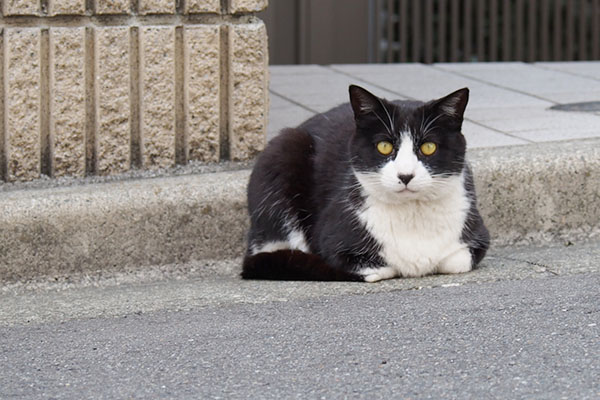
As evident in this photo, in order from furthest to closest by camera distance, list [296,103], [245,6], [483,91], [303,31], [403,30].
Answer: [403,30]
[303,31]
[483,91]
[296,103]
[245,6]

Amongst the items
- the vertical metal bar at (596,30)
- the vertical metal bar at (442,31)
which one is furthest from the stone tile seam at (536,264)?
the vertical metal bar at (596,30)

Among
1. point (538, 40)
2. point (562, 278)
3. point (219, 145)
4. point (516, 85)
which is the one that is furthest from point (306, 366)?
point (538, 40)

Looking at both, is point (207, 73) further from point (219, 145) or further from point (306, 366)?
point (306, 366)

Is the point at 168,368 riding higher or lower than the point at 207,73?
lower

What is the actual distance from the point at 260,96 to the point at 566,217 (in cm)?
141

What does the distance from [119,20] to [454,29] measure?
403 cm

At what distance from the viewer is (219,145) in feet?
15.2

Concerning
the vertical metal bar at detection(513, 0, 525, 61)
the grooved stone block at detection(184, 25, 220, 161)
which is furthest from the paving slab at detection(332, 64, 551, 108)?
the grooved stone block at detection(184, 25, 220, 161)

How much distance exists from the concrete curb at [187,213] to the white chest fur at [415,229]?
0.57 meters

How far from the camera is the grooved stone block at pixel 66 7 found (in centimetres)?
423

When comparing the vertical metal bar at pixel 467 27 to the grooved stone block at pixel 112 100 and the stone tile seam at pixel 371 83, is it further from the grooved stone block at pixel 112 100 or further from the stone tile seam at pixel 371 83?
the grooved stone block at pixel 112 100

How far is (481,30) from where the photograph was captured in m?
7.98

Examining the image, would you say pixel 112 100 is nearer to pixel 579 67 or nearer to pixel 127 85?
pixel 127 85

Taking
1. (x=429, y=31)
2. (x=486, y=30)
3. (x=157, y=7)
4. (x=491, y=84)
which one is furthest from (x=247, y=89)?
(x=486, y=30)
